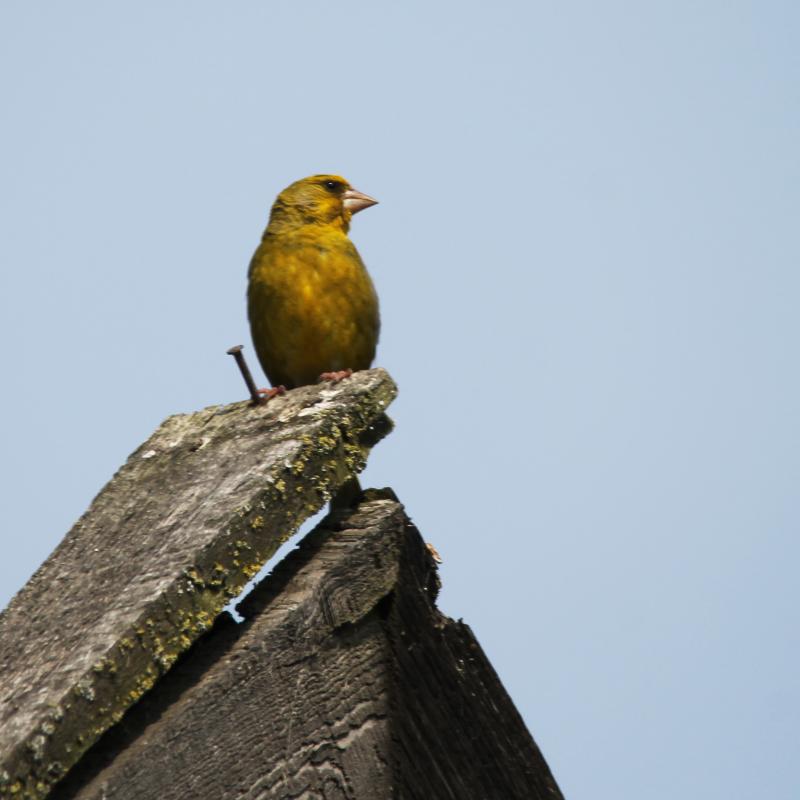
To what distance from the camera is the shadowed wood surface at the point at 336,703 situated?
9.04 feet

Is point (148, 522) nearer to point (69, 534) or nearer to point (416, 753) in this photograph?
point (69, 534)

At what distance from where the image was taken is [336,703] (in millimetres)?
3078

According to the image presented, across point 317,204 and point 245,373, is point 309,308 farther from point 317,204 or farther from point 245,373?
point 245,373

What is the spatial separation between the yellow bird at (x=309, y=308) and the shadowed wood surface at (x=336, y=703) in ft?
10.1

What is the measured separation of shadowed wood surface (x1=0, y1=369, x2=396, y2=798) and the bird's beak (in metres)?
4.50

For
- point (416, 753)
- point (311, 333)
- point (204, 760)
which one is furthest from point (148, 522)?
point (311, 333)

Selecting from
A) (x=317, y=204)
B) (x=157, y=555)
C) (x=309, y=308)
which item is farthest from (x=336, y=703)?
(x=317, y=204)

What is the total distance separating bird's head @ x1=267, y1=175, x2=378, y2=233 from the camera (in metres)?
7.46

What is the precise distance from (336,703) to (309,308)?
3.53m

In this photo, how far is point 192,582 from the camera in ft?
8.93

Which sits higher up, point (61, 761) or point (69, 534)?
point (69, 534)

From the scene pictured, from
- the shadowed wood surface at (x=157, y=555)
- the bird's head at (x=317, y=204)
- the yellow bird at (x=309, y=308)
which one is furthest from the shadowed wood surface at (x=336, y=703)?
the bird's head at (x=317, y=204)

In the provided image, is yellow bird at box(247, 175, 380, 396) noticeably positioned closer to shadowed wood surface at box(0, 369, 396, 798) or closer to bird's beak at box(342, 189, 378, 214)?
bird's beak at box(342, 189, 378, 214)

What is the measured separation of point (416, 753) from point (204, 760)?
1.82 ft
